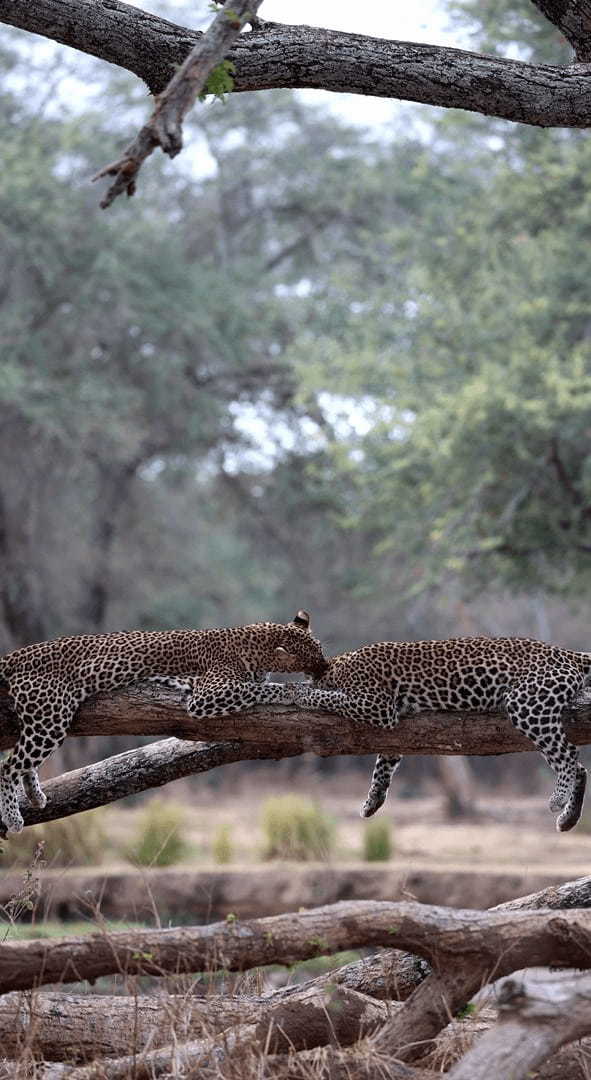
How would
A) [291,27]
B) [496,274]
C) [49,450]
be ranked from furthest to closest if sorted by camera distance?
[49,450] → [496,274] → [291,27]

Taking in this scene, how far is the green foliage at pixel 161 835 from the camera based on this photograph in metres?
15.5

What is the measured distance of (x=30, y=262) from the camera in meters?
20.6

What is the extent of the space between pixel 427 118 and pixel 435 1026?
59.7 ft

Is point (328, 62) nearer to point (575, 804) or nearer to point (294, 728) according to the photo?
point (294, 728)

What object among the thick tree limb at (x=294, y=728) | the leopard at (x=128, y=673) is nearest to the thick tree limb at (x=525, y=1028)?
the thick tree limb at (x=294, y=728)

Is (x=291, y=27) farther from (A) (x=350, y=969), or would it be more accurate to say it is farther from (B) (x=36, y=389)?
(B) (x=36, y=389)

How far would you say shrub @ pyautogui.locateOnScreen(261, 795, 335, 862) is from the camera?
16266mm

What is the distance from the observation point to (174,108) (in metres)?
4.27

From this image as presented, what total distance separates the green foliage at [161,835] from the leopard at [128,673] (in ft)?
27.7

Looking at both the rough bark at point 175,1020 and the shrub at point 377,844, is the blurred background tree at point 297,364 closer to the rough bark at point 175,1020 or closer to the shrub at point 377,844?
the shrub at point 377,844

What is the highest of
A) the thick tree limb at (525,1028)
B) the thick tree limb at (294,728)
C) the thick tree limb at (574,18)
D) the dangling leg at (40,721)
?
the thick tree limb at (574,18)

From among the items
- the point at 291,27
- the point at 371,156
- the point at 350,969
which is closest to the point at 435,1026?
the point at 350,969

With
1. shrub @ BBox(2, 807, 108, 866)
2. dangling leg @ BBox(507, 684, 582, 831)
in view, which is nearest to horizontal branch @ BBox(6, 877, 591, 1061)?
dangling leg @ BBox(507, 684, 582, 831)

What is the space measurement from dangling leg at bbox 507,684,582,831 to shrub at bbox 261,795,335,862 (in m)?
10.0
